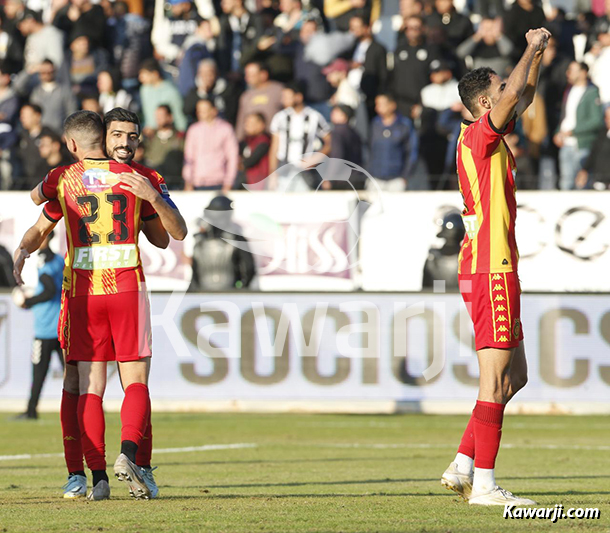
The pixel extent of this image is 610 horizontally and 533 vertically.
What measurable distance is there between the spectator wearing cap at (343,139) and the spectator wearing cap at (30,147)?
15.1 feet

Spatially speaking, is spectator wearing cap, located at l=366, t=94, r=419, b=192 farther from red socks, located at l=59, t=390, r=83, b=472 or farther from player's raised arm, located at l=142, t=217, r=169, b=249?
red socks, located at l=59, t=390, r=83, b=472

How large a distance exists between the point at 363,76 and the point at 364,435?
732 cm

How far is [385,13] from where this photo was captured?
73.3 feet

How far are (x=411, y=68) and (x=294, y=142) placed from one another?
97.8 inches

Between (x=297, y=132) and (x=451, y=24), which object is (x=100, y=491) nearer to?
(x=297, y=132)

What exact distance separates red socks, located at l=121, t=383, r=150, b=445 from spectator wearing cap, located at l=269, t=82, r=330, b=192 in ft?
35.5

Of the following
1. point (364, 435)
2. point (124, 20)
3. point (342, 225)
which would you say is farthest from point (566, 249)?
point (124, 20)

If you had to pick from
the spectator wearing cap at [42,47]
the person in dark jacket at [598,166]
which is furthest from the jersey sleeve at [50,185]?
the spectator wearing cap at [42,47]

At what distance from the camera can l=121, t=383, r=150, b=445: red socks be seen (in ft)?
23.8

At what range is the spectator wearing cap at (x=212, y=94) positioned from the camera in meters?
20.1

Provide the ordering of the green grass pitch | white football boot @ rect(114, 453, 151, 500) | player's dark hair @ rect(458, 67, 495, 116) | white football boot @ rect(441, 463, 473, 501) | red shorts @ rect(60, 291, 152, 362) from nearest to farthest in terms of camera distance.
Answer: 1. the green grass pitch
2. white football boot @ rect(114, 453, 151, 500)
3. white football boot @ rect(441, 463, 473, 501)
4. player's dark hair @ rect(458, 67, 495, 116)
5. red shorts @ rect(60, 291, 152, 362)

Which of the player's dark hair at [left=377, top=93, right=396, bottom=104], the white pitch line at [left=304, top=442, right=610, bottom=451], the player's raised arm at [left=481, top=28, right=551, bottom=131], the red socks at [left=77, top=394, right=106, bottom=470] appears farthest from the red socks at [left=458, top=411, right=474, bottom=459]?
the player's dark hair at [left=377, top=93, right=396, bottom=104]

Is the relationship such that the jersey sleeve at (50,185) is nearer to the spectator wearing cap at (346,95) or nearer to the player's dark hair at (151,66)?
the spectator wearing cap at (346,95)

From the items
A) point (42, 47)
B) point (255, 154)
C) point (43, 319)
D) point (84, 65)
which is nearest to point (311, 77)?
point (255, 154)
